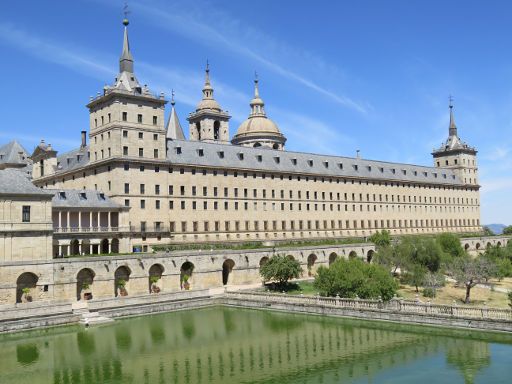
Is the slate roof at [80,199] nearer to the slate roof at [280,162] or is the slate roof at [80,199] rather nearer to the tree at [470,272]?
the slate roof at [280,162]

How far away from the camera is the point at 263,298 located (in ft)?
170

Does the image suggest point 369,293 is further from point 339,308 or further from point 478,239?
point 478,239

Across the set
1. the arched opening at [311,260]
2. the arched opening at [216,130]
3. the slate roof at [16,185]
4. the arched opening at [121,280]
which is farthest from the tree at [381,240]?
the slate roof at [16,185]

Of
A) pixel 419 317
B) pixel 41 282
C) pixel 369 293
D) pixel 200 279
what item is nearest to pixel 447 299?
pixel 369 293

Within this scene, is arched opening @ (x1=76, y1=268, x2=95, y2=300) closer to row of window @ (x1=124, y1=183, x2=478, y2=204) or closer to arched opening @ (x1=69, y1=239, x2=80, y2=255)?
arched opening @ (x1=69, y1=239, x2=80, y2=255)

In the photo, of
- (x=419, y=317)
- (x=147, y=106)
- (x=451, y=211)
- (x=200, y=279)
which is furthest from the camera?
(x=451, y=211)

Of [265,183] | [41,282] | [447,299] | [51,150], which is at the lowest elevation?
[447,299]

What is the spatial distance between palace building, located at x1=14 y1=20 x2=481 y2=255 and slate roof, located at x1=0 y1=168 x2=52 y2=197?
9465mm

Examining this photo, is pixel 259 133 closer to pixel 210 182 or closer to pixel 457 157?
pixel 210 182

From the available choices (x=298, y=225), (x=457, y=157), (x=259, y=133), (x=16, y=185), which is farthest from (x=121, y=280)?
(x=457, y=157)

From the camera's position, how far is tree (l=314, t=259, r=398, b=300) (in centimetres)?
4819

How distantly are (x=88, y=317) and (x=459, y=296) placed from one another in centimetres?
4020

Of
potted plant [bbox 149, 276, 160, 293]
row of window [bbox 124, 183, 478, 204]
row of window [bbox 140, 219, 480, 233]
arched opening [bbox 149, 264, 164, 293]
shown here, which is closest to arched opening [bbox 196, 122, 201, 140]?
row of window [bbox 124, 183, 478, 204]

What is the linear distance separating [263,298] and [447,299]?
71.7 ft
